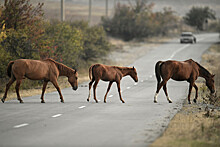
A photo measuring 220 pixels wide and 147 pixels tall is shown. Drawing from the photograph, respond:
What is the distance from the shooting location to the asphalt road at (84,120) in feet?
35.7

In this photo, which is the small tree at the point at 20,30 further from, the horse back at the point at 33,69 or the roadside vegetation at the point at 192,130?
the roadside vegetation at the point at 192,130

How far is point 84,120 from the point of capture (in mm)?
14016

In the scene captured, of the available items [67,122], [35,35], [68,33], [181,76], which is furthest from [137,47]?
[67,122]

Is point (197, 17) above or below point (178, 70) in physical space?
above

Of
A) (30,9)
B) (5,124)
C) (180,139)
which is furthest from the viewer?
(30,9)

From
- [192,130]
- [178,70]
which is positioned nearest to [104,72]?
[178,70]

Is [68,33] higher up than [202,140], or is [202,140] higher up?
[68,33]

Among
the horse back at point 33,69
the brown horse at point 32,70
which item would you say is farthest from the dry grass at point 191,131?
the horse back at point 33,69

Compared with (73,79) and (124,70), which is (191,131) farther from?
(73,79)

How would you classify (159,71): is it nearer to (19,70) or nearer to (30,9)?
(19,70)

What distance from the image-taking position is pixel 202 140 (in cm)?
1121

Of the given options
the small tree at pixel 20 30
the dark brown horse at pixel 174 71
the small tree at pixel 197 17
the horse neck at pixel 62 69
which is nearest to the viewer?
the dark brown horse at pixel 174 71

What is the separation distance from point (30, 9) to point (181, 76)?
420 inches

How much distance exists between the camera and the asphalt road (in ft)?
35.7
